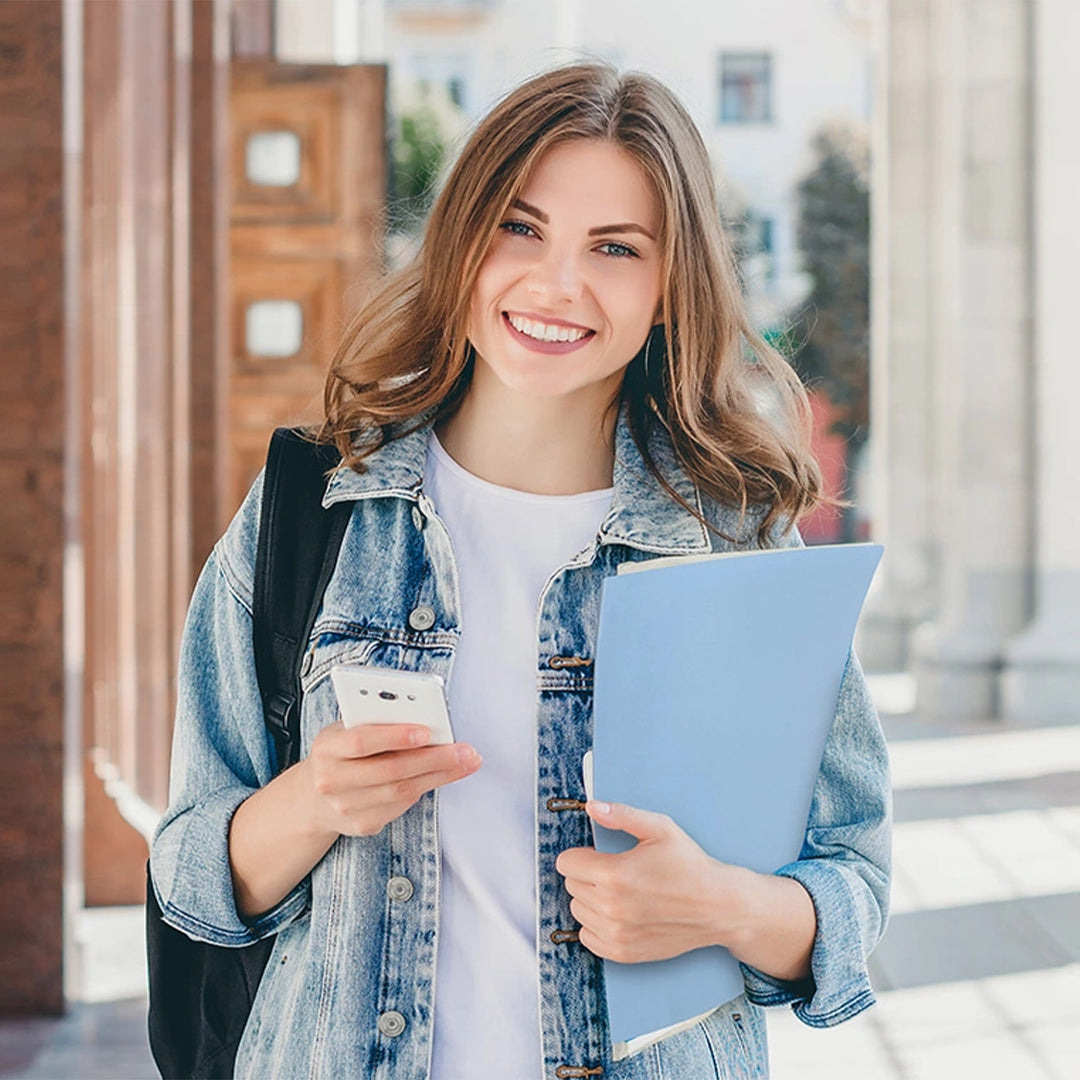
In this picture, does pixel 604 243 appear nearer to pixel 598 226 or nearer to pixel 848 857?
pixel 598 226

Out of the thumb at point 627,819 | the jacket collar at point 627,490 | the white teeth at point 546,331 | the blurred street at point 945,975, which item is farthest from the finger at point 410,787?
the blurred street at point 945,975

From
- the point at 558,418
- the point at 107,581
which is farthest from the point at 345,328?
the point at 107,581

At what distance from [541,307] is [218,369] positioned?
4831mm

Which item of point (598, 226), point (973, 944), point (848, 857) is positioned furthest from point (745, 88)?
point (848, 857)

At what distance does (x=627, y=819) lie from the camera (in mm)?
1480

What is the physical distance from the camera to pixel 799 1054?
4.64 meters

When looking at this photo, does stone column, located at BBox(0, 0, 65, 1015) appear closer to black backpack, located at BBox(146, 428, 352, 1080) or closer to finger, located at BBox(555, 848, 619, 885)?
black backpack, located at BBox(146, 428, 352, 1080)

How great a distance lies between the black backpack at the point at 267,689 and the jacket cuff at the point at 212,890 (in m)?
0.05

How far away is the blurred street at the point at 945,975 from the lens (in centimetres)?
444

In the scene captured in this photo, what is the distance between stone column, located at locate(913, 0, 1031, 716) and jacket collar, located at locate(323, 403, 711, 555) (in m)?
10.2

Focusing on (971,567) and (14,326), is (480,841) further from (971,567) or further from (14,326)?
(971,567)

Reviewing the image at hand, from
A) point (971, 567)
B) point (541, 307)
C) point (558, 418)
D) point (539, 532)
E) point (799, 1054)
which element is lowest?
point (799, 1054)

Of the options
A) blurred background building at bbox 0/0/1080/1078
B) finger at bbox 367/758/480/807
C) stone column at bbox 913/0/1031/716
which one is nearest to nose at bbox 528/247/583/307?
blurred background building at bbox 0/0/1080/1078

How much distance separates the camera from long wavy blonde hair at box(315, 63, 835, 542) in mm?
1646
